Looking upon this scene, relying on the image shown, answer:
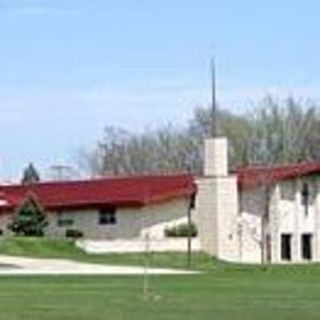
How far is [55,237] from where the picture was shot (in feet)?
267

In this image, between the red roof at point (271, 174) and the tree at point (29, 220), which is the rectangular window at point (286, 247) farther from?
the tree at point (29, 220)

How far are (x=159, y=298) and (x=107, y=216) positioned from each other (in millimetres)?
48627

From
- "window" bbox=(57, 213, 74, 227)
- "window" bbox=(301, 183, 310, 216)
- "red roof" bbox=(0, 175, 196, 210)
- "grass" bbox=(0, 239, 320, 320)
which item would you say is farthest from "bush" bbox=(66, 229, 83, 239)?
"grass" bbox=(0, 239, 320, 320)

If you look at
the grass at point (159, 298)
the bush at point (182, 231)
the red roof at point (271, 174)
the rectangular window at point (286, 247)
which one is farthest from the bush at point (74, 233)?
the grass at point (159, 298)

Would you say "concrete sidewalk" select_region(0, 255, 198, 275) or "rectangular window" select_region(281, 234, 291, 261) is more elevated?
"rectangular window" select_region(281, 234, 291, 261)

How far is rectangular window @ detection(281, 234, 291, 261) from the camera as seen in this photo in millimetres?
83875

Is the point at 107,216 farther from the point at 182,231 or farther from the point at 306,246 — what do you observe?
the point at 306,246

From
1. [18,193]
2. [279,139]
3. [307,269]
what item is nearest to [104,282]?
[307,269]

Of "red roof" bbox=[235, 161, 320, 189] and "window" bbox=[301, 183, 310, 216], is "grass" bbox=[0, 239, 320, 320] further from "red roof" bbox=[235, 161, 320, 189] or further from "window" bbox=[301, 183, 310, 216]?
"window" bbox=[301, 183, 310, 216]

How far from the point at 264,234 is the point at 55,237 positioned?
12.1 meters

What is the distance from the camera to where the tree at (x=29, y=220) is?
80.9 meters

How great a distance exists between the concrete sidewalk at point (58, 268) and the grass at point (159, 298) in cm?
536

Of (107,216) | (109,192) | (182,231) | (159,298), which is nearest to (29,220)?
(107,216)

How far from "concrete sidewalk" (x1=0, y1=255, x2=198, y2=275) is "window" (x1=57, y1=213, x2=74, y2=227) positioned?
15.2 meters
